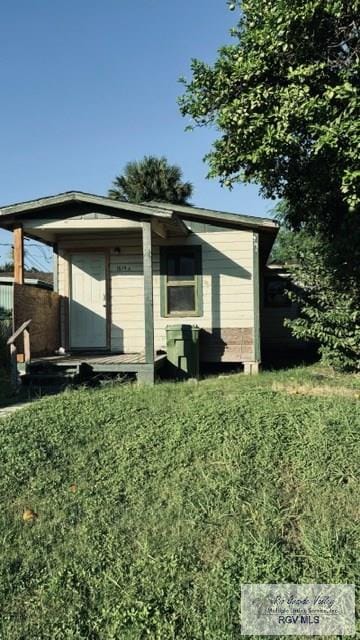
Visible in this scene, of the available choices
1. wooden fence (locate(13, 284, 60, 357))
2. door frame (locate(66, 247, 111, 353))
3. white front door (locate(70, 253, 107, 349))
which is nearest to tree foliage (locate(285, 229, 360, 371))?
door frame (locate(66, 247, 111, 353))

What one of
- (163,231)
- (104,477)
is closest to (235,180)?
(163,231)

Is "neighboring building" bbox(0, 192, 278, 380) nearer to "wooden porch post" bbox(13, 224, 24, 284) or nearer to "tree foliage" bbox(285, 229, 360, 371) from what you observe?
"wooden porch post" bbox(13, 224, 24, 284)

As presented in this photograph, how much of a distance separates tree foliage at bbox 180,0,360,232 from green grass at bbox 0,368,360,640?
9.49 feet

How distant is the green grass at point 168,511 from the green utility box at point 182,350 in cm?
328

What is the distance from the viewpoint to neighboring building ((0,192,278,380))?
9555mm

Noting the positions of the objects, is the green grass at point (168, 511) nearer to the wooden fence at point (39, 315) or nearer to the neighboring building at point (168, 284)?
the wooden fence at point (39, 315)

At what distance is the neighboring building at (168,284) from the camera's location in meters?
9.55

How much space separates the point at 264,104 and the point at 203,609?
17.5 ft

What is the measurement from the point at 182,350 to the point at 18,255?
3249 millimetres

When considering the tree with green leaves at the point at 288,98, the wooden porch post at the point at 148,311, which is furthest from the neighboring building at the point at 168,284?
the tree with green leaves at the point at 288,98

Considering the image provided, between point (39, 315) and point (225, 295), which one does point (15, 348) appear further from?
point (225, 295)

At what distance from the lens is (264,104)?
5.86 meters
